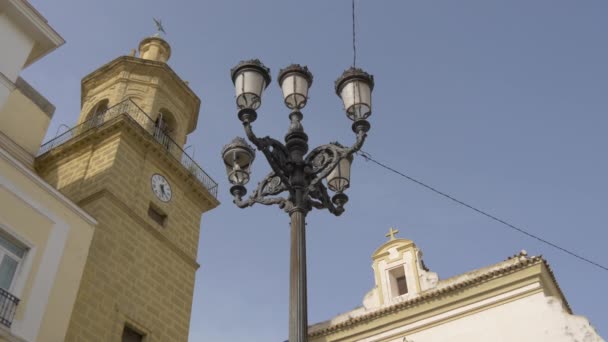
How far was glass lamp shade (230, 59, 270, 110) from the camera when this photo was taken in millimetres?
6777

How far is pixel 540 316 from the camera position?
12844 millimetres

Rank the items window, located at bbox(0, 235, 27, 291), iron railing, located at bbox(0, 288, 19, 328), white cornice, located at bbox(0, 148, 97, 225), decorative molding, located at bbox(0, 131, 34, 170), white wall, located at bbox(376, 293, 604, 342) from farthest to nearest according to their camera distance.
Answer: decorative molding, located at bbox(0, 131, 34, 170), white wall, located at bbox(376, 293, 604, 342), white cornice, located at bbox(0, 148, 97, 225), window, located at bbox(0, 235, 27, 291), iron railing, located at bbox(0, 288, 19, 328)

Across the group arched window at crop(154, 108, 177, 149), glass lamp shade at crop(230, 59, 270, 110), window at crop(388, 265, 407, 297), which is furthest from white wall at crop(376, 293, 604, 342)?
arched window at crop(154, 108, 177, 149)

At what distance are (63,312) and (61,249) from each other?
1286 millimetres

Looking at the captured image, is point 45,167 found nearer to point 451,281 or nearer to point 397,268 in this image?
point 397,268

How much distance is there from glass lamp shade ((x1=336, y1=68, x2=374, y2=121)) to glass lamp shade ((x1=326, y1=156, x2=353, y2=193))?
2.05 ft

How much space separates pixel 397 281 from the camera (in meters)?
15.7

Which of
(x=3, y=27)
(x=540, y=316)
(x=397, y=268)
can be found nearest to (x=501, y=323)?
(x=540, y=316)

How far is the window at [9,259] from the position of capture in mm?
11445

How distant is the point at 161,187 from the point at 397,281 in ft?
24.1

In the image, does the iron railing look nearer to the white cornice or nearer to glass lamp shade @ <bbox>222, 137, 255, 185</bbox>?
the white cornice

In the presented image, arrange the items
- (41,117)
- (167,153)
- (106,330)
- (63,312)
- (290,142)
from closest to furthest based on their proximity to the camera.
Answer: (290,142), (63,312), (106,330), (41,117), (167,153)

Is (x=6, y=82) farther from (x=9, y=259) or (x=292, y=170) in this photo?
(x=292, y=170)

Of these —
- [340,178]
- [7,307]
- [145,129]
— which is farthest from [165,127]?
[340,178]
